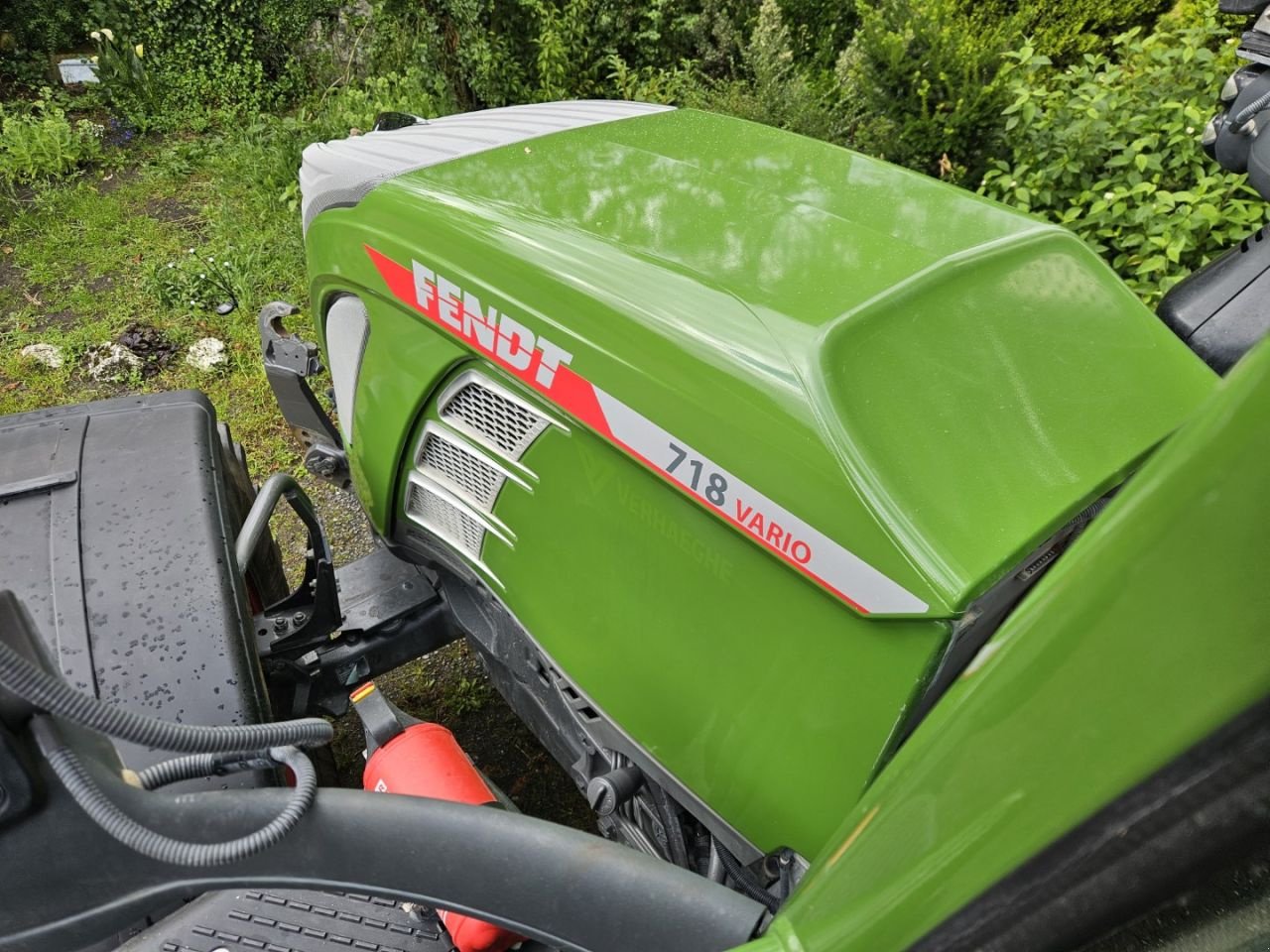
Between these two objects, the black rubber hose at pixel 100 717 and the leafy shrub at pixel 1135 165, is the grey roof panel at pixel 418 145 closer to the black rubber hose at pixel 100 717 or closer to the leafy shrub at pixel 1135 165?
the black rubber hose at pixel 100 717

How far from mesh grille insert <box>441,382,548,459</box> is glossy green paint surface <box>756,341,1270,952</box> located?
0.80 m

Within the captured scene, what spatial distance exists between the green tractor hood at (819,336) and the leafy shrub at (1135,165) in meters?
1.68

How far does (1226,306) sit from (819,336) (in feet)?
2.48

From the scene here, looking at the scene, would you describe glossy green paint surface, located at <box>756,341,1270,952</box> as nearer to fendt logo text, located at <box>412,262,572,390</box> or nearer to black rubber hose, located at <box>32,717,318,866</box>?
black rubber hose, located at <box>32,717,318,866</box>

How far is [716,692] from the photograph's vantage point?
3.70ft

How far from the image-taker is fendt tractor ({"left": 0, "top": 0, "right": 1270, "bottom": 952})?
454mm

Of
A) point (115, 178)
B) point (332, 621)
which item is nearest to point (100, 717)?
point (332, 621)

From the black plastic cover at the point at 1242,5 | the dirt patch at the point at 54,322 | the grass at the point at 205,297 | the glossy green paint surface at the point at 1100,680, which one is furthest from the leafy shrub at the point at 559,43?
the glossy green paint surface at the point at 1100,680

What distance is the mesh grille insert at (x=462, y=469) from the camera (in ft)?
4.56

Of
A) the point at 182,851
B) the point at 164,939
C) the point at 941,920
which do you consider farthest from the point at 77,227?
the point at 941,920

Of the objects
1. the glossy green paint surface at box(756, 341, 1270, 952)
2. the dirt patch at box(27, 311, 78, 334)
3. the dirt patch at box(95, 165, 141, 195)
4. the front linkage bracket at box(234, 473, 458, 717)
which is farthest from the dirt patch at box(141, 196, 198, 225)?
the glossy green paint surface at box(756, 341, 1270, 952)

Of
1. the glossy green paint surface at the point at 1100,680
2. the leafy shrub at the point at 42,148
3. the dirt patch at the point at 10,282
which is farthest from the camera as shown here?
the leafy shrub at the point at 42,148

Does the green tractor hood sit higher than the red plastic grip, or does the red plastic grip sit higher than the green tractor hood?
the green tractor hood

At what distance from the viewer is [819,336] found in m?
0.96
